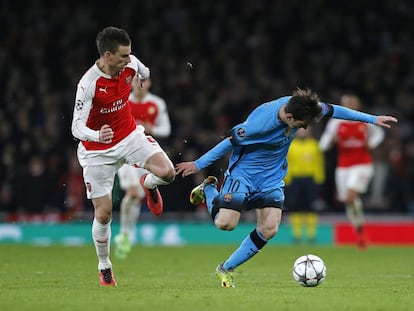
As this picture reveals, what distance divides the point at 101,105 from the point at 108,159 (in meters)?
0.57

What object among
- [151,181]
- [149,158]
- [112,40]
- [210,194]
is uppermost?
[112,40]

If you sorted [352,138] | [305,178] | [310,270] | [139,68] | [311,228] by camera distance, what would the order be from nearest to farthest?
[310,270] → [139,68] → [352,138] → [305,178] → [311,228]

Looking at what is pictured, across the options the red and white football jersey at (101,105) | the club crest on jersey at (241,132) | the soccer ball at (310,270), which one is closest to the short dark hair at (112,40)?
the red and white football jersey at (101,105)

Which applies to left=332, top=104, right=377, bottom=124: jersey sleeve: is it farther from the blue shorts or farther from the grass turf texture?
the grass turf texture

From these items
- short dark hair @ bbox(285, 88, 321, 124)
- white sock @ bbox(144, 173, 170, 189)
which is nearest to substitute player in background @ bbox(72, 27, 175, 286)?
white sock @ bbox(144, 173, 170, 189)

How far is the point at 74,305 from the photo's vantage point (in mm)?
7922

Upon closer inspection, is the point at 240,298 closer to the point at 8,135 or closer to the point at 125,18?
the point at 8,135

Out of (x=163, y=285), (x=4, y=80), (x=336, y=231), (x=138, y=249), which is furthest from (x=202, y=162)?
(x=4, y=80)

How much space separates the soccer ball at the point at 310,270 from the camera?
960 cm

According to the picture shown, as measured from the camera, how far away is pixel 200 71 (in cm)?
2220

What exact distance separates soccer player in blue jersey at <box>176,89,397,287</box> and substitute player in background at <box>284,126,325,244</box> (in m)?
9.30

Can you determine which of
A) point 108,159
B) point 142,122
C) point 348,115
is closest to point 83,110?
point 108,159

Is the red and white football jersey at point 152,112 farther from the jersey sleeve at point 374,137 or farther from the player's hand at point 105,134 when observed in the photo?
the player's hand at point 105,134

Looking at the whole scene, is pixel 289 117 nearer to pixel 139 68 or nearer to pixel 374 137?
pixel 139 68
